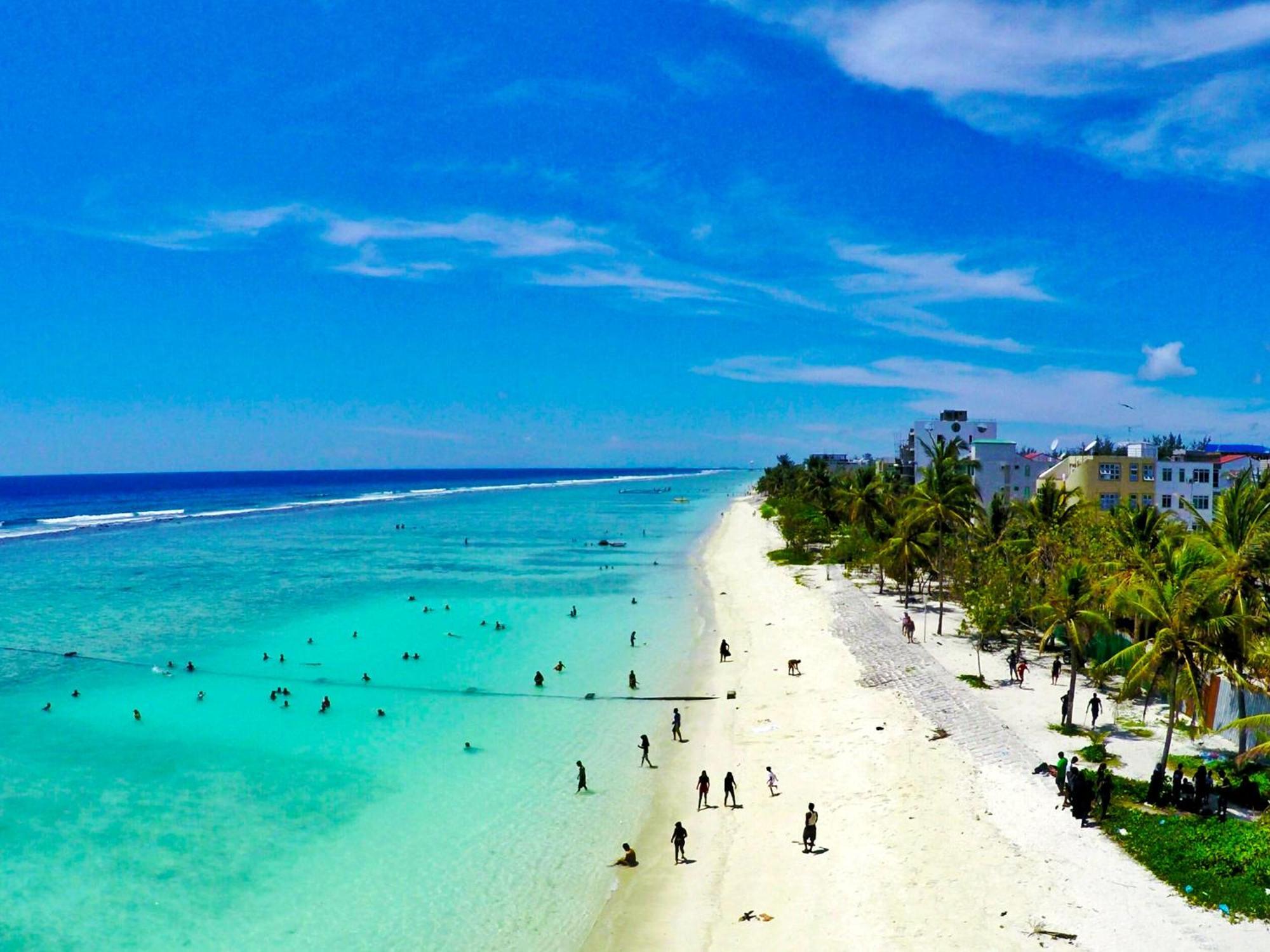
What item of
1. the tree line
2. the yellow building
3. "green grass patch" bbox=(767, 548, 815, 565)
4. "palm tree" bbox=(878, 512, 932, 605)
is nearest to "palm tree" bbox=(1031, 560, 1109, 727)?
the tree line

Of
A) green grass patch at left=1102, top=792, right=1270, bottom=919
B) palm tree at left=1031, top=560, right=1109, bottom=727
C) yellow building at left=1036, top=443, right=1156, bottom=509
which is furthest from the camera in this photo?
yellow building at left=1036, top=443, right=1156, bottom=509

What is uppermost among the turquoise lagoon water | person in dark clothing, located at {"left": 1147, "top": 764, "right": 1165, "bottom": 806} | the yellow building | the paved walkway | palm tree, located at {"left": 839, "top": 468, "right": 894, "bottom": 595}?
the yellow building

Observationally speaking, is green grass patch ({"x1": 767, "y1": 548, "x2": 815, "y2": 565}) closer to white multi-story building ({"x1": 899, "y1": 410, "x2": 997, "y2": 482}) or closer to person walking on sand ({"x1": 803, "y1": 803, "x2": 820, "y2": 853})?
white multi-story building ({"x1": 899, "y1": 410, "x2": 997, "y2": 482})

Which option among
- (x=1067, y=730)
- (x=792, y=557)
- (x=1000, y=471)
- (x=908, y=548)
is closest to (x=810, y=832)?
(x=1067, y=730)

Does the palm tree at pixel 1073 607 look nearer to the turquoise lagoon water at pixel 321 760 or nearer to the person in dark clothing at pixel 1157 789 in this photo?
the person in dark clothing at pixel 1157 789

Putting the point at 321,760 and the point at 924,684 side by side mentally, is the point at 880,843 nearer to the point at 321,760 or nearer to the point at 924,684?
the point at 924,684

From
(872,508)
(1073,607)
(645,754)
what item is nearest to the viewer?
(1073,607)
